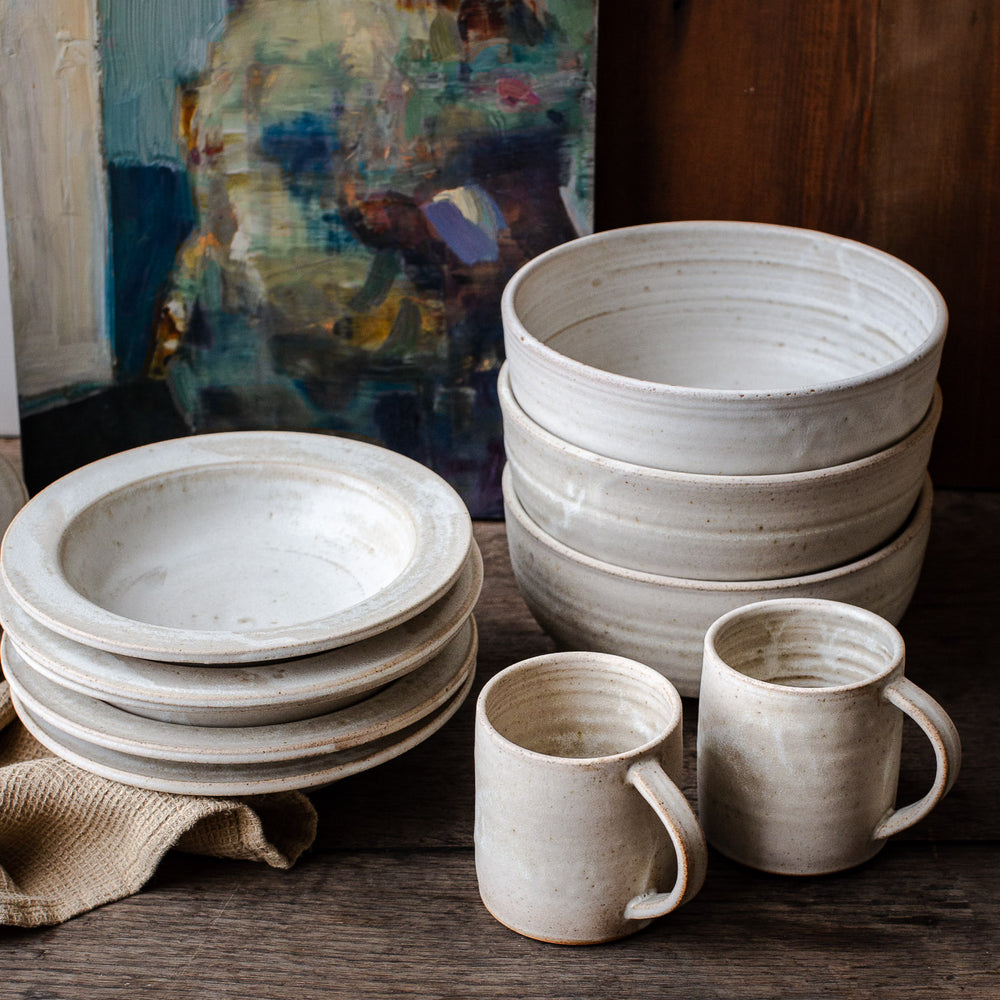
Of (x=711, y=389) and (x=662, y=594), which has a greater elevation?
(x=711, y=389)

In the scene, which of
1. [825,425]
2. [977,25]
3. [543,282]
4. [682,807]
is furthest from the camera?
[977,25]

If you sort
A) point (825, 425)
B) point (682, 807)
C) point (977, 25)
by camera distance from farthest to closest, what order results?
point (977, 25), point (825, 425), point (682, 807)

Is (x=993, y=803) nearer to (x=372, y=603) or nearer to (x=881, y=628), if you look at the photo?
(x=881, y=628)

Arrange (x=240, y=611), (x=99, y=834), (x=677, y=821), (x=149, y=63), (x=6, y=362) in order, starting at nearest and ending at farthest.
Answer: (x=677, y=821)
(x=99, y=834)
(x=240, y=611)
(x=149, y=63)
(x=6, y=362)

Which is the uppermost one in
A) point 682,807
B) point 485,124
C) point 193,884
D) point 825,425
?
point 485,124

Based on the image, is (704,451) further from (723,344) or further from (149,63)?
(149,63)

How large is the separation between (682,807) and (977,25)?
71 centimetres

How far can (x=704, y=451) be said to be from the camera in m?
0.75

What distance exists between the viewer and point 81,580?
825 mm

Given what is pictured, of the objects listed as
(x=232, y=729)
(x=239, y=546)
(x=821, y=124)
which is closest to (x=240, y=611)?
(x=239, y=546)

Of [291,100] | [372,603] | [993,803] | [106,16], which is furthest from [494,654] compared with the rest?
[106,16]

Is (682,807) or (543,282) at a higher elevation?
(543,282)

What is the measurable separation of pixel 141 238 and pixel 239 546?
0.29 m

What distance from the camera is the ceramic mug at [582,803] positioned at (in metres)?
0.63
